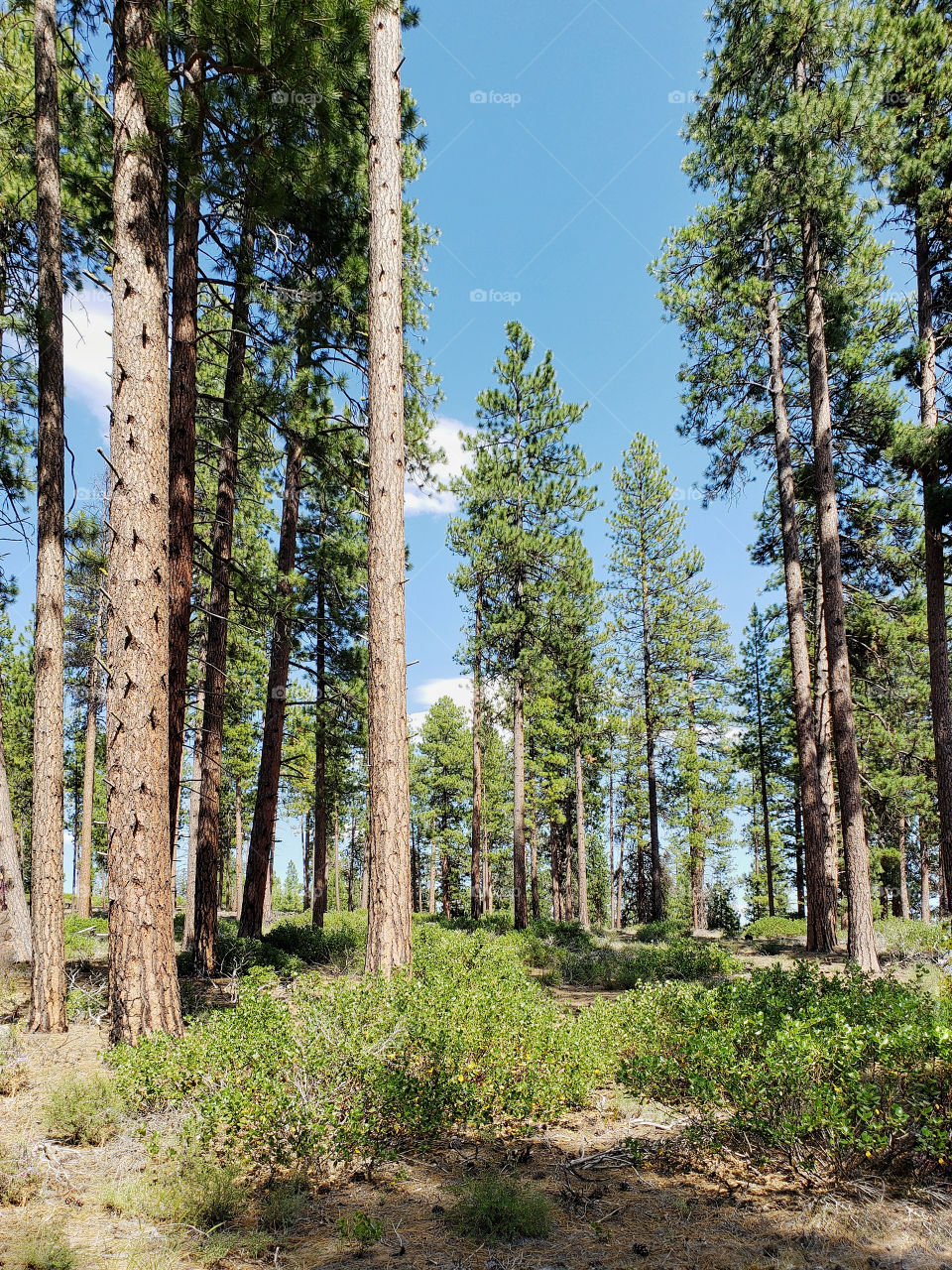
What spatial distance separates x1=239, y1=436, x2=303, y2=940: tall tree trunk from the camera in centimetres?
1072

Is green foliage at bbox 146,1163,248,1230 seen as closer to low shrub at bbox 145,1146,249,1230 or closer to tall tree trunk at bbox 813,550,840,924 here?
low shrub at bbox 145,1146,249,1230

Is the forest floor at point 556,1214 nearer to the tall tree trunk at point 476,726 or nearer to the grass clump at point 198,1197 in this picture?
the grass clump at point 198,1197

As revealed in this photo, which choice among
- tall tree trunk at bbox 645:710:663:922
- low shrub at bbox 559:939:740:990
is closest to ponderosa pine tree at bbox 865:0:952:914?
low shrub at bbox 559:939:740:990

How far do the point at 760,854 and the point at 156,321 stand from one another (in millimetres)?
41162

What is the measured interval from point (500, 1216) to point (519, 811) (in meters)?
15.6

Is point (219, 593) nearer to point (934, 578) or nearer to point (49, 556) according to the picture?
point (49, 556)

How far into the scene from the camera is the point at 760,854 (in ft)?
128

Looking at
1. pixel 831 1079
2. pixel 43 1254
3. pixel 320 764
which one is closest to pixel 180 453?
pixel 43 1254

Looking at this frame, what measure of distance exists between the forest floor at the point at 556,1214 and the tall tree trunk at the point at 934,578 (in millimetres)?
7564

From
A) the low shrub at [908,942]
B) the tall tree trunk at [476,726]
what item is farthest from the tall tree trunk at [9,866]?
the tall tree trunk at [476,726]

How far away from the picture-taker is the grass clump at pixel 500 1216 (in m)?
2.95

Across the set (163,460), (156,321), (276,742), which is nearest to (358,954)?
(276,742)

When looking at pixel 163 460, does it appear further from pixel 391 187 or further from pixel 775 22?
pixel 775 22

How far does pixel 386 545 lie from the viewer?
623cm
